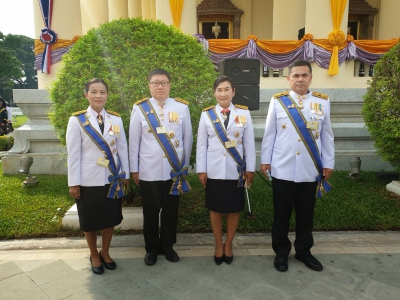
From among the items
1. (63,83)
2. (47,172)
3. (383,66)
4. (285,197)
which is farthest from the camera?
(47,172)

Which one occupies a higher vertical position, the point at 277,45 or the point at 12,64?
the point at 12,64

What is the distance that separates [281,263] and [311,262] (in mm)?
290

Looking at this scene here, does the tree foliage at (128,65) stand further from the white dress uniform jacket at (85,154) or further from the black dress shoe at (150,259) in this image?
the black dress shoe at (150,259)

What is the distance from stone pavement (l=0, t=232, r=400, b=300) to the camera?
8.44 feet

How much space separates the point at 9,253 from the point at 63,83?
6.51 ft

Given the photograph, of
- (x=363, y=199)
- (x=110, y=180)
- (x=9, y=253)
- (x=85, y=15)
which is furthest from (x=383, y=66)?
(x=85, y=15)

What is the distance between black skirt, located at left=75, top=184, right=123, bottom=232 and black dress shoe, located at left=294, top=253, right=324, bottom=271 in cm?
189

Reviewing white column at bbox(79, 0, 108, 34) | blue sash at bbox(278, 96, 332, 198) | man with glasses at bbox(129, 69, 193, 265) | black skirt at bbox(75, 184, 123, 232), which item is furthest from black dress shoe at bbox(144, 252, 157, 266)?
white column at bbox(79, 0, 108, 34)

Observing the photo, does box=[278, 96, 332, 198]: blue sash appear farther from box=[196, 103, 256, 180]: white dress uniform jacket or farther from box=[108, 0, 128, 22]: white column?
box=[108, 0, 128, 22]: white column

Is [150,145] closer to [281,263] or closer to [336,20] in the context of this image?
[281,263]

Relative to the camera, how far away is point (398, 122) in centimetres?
445

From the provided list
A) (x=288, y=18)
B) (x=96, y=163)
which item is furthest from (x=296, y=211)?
(x=288, y=18)

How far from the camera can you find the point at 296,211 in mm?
2979

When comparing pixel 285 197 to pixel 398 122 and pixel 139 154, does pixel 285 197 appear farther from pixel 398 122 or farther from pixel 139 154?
pixel 398 122
